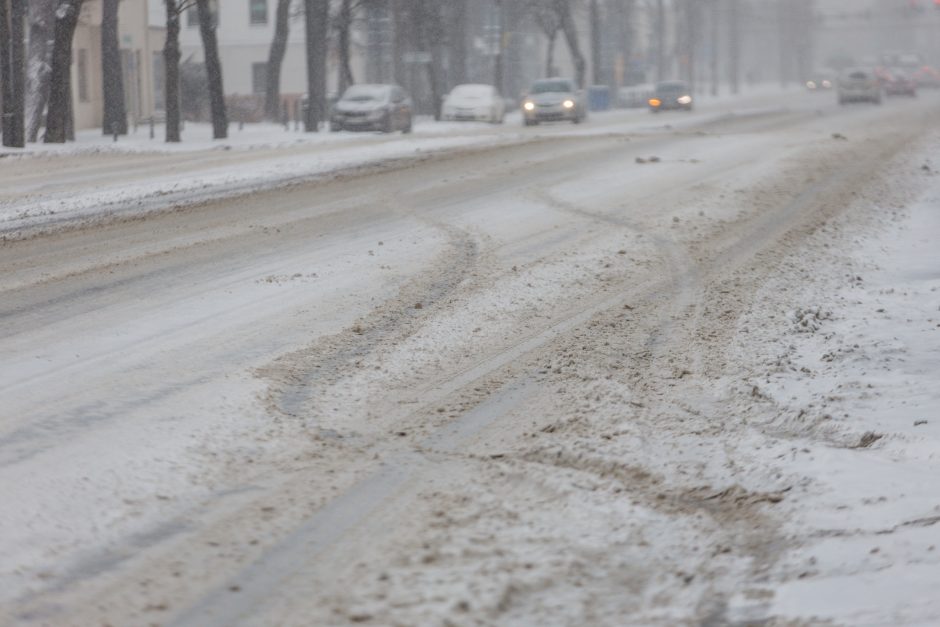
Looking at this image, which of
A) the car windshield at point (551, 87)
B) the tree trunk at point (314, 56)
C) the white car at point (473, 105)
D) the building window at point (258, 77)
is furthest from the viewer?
the building window at point (258, 77)

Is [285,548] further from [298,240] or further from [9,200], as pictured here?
[9,200]

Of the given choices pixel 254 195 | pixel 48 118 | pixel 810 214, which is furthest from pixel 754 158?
pixel 48 118

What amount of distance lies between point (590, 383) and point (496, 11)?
200ft

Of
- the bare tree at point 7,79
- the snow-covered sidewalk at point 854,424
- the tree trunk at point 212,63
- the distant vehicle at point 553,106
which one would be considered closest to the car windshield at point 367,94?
the tree trunk at point 212,63

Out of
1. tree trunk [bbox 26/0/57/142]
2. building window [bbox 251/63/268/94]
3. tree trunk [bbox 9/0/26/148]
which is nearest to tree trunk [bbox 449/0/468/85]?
building window [bbox 251/63/268/94]

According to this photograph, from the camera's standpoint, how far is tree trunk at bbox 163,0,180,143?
31.0 m

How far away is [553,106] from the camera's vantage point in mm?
45750

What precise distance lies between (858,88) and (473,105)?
979 inches

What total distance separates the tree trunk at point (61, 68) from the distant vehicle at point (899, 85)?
185ft

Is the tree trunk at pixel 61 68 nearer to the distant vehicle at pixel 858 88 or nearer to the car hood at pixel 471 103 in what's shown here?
the car hood at pixel 471 103

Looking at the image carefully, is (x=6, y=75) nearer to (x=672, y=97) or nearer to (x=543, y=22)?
(x=543, y=22)

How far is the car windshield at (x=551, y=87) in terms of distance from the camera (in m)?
47.8

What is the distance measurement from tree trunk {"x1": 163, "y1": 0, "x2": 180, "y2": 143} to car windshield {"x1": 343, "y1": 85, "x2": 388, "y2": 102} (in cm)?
848

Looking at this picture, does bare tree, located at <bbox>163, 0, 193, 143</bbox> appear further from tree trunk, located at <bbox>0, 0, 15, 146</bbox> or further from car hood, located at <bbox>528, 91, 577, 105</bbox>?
car hood, located at <bbox>528, 91, 577, 105</bbox>
